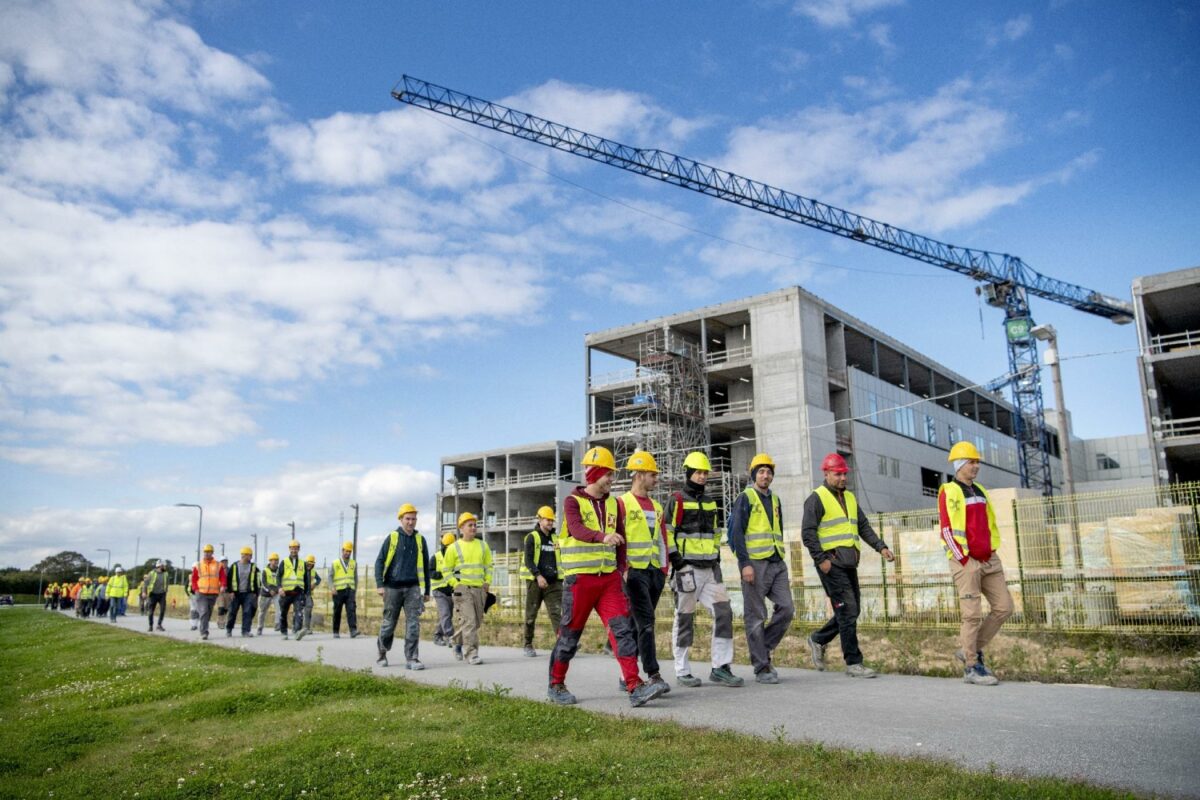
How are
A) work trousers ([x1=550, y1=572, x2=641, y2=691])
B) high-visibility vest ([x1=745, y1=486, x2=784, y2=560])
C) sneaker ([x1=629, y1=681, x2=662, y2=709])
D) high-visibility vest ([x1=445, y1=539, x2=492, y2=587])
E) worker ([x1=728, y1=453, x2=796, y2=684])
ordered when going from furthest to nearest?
high-visibility vest ([x1=445, y1=539, x2=492, y2=587]) → high-visibility vest ([x1=745, y1=486, x2=784, y2=560]) → worker ([x1=728, y1=453, x2=796, y2=684]) → work trousers ([x1=550, y1=572, x2=641, y2=691]) → sneaker ([x1=629, y1=681, x2=662, y2=709])

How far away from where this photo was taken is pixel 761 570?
873cm

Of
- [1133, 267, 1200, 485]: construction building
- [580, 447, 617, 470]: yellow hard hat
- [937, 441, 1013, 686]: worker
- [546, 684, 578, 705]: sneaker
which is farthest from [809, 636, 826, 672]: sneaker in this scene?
[1133, 267, 1200, 485]: construction building

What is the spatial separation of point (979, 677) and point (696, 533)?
284cm

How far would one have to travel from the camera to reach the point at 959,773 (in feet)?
14.5

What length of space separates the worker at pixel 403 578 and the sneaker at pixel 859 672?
5.52 meters

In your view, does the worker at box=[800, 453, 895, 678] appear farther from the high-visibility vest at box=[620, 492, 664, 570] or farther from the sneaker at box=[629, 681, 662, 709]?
the sneaker at box=[629, 681, 662, 709]

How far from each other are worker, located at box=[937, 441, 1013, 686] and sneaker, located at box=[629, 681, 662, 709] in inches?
119

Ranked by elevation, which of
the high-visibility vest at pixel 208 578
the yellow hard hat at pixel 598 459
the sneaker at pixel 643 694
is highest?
the yellow hard hat at pixel 598 459

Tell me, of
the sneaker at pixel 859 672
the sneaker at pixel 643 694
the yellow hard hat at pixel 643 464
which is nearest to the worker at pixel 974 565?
the sneaker at pixel 859 672

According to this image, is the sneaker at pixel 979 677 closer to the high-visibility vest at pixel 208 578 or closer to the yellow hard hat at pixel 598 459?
the yellow hard hat at pixel 598 459

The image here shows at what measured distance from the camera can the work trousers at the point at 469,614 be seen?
12242mm

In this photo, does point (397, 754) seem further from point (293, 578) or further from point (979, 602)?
point (293, 578)

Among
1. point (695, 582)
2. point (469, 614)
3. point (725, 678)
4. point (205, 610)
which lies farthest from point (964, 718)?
point (205, 610)

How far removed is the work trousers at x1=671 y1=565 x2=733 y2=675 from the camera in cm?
851
